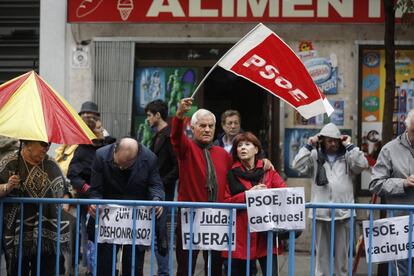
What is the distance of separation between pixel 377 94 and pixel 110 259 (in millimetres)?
5952

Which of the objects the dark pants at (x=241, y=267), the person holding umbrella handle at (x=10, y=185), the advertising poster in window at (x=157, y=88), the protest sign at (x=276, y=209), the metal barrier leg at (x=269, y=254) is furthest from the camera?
the advertising poster in window at (x=157, y=88)

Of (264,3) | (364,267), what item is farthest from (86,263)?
(264,3)

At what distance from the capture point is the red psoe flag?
6.57 meters

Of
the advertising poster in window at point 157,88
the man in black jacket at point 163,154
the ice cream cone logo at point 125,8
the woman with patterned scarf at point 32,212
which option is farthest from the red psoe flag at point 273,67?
the ice cream cone logo at point 125,8

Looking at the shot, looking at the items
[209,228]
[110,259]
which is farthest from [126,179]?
[209,228]

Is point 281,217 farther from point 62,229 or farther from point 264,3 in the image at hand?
point 264,3

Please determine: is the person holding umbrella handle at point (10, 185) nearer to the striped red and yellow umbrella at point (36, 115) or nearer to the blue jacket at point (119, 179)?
the striped red and yellow umbrella at point (36, 115)

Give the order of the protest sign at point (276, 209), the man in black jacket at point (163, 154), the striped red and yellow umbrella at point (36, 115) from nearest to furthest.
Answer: the striped red and yellow umbrella at point (36, 115) → the protest sign at point (276, 209) → the man in black jacket at point (163, 154)

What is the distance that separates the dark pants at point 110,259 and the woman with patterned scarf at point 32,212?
1.00 feet

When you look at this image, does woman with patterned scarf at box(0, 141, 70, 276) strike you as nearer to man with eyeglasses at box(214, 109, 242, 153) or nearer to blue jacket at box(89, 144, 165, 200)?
blue jacket at box(89, 144, 165, 200)

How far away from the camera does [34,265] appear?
669 cm

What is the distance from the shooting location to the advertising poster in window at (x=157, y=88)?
11820mm

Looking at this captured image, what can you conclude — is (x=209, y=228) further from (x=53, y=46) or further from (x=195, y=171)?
(x=53, y=46)

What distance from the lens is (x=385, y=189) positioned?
7.30 meters
